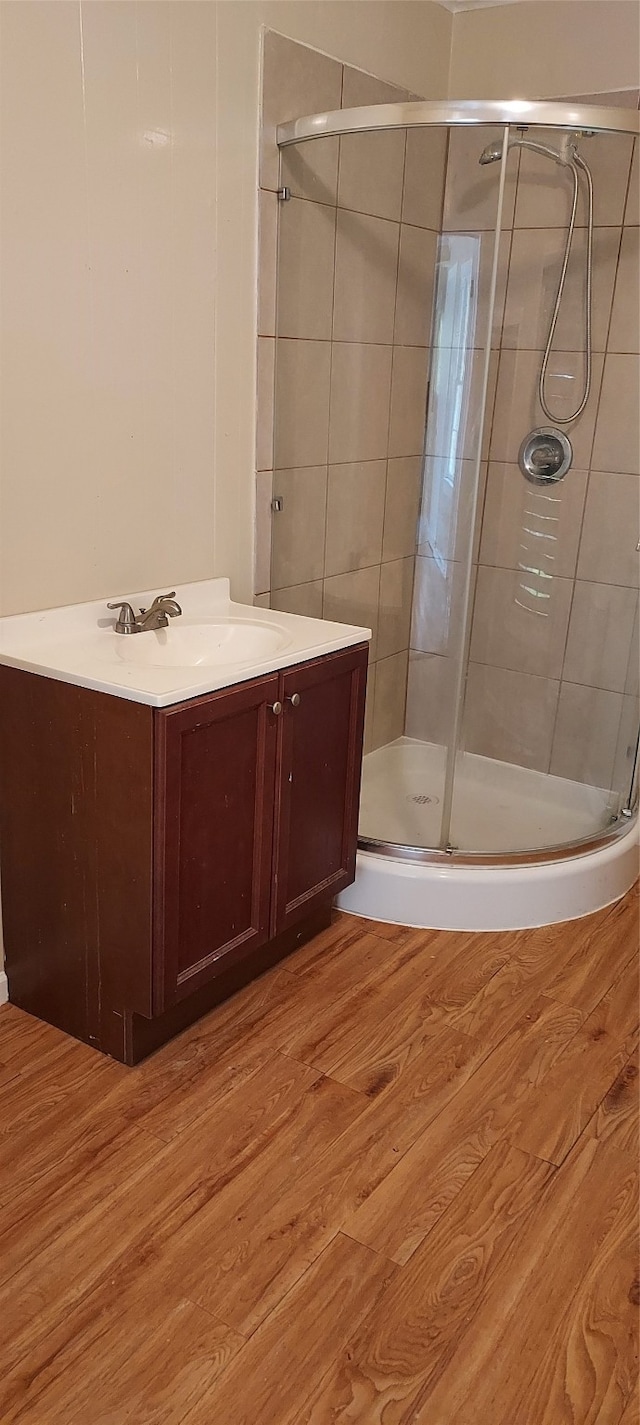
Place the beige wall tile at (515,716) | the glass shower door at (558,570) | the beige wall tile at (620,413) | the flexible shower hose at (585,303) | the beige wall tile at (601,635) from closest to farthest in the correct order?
1. the flexible shower hose at (585,303)
2. the glass shower door at (558,570)
3. the beige wall tile at (620,413)
4. the beige wall tile at (601,635)
5. the beige wall tile at (515,716)

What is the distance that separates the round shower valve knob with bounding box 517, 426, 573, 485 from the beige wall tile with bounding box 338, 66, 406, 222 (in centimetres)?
66

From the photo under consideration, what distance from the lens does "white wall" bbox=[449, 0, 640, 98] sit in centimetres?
271

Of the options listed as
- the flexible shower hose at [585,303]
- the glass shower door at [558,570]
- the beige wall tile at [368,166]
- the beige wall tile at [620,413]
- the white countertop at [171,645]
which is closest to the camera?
the white countertop at [171,645]

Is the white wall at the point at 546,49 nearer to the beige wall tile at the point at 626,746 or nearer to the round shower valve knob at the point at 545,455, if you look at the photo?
the round shower valve knob at the point at 545,455

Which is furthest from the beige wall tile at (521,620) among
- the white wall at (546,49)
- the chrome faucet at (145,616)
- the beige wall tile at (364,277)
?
the white wall at (546,49)

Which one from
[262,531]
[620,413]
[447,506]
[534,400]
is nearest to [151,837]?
[262,531]

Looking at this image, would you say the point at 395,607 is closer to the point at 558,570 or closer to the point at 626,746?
the point at 558,570

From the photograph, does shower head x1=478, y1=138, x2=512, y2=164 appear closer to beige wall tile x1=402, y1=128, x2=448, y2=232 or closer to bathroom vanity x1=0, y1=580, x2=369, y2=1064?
beige wall tile x1=402, y1=128, x2=448, y2=232

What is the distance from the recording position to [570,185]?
2475 mm

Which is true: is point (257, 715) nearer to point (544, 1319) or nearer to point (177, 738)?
→ point (177, 738)

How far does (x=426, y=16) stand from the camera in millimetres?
2828

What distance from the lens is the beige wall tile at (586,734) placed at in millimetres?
2871

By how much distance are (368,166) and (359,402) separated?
0.55 m

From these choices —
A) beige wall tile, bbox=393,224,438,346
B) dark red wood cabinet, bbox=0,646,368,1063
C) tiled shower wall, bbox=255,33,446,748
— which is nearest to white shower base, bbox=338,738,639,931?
tiled shower wall, bbox=255,33,446,748
